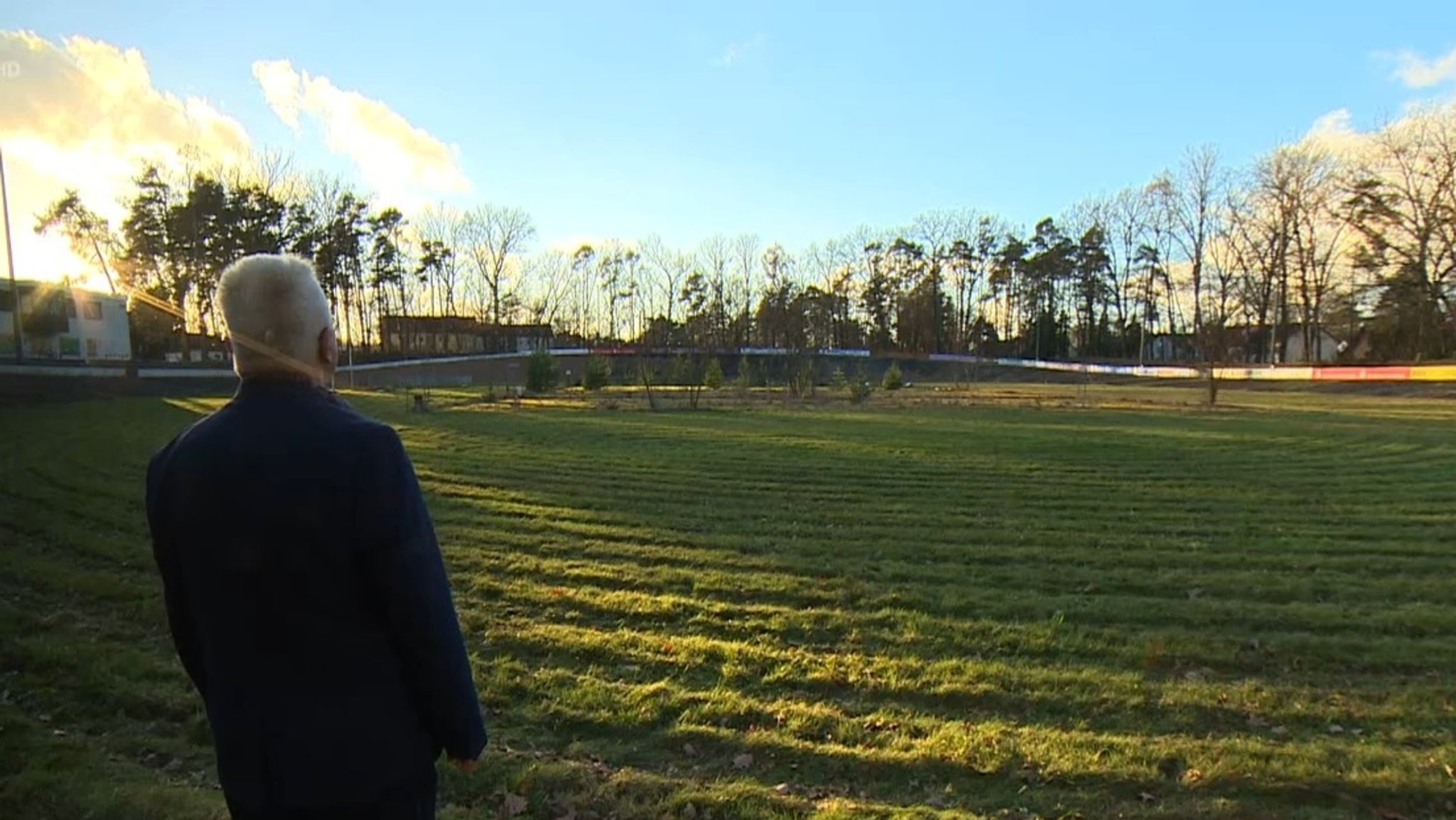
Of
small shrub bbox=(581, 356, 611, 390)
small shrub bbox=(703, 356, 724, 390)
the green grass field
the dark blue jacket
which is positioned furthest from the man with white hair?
small shrub bbox=(703, 356, 724, 390)

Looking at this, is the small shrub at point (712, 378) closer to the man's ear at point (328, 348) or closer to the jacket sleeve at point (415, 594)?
the man's ear at point (328, 348)

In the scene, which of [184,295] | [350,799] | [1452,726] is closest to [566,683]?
[350,799]

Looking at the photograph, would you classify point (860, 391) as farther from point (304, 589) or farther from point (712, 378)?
point (304, 589)

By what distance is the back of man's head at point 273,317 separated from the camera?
1.63m

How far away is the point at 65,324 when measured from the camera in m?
39.0

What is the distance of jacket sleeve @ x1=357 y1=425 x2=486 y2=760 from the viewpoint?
5.12 ft

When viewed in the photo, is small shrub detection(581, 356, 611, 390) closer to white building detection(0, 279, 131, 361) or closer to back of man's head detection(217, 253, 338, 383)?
white building detection(0, 279, 131, 361)

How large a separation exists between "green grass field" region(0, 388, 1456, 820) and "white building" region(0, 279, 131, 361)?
30.6 meters

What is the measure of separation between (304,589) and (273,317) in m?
0.57

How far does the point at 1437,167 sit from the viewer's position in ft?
156

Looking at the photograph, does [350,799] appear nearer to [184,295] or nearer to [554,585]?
[554,585]

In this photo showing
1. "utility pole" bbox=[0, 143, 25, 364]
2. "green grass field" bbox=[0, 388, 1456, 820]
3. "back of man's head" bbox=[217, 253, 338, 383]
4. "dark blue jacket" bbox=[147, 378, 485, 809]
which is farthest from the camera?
"utility pole" bbox=[0, 143, 25, 364]

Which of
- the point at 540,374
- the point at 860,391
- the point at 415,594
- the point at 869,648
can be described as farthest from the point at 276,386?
the point at 540,374

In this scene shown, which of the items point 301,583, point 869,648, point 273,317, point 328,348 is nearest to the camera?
point 301,583
